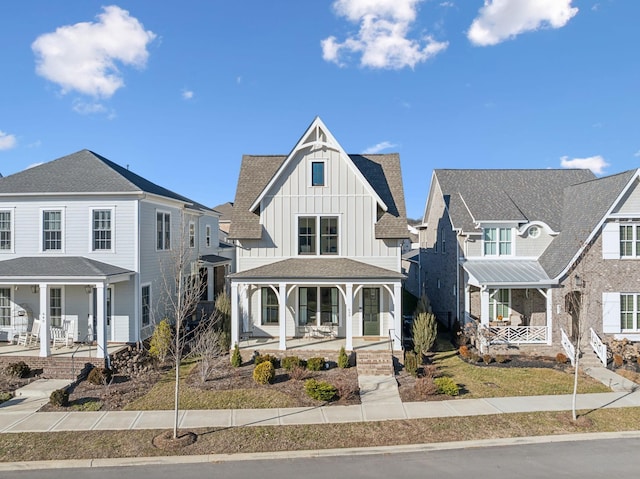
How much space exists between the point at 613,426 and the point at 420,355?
6.93 meters

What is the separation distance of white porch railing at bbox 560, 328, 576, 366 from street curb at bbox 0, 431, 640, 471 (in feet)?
21.4

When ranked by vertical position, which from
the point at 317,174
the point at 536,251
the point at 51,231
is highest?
the point at 317,174

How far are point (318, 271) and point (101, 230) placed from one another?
10.0m

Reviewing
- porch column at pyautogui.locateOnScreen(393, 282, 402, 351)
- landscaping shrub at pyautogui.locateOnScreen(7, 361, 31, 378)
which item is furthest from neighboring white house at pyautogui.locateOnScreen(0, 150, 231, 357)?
porch column at pyautogui.locateOnScreen(393, 282, 402, 351)

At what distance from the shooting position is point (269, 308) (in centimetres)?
1930

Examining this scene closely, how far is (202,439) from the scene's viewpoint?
410 inches

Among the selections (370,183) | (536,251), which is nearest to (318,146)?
(370,183)

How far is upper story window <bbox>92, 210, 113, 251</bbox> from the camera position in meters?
17.9

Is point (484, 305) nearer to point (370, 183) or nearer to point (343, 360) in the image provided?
point (343, 360)

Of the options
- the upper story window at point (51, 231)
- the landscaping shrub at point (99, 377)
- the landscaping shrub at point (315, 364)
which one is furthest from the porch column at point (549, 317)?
the upper story window at point (51, 231)

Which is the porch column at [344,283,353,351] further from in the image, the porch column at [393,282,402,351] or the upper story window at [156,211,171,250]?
the upper story window at [156,211,171,250]

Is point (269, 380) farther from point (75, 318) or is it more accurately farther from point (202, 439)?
point (75, 318)

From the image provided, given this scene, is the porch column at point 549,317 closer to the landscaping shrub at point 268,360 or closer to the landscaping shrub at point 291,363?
the landscaping shrub at point 291,363

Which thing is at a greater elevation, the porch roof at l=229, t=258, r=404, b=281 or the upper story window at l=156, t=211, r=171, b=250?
the upper story window at l=156, t=211, r=171, b=250
